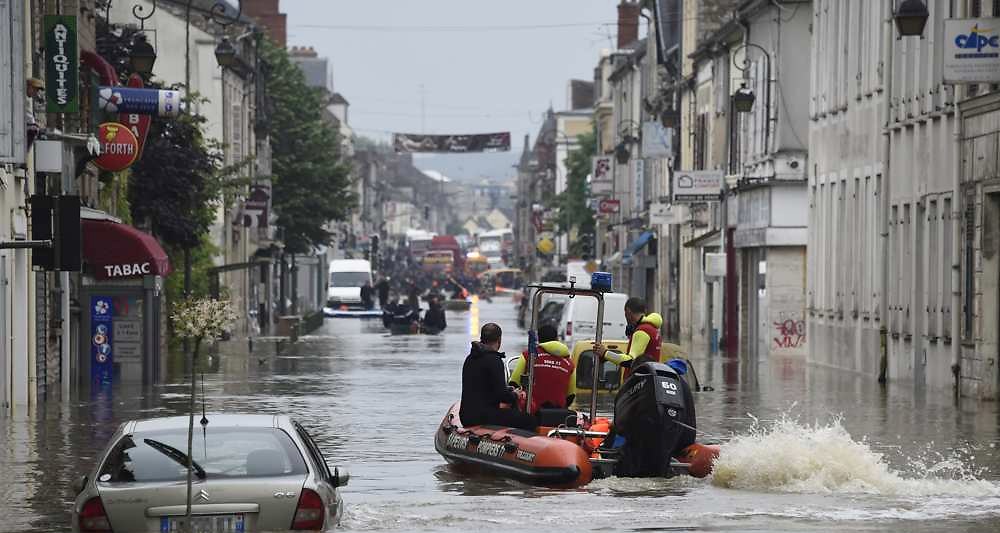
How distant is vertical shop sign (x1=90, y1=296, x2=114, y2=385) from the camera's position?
37.8 metres

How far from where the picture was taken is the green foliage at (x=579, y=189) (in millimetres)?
128750

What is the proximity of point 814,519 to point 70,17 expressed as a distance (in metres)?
18.8

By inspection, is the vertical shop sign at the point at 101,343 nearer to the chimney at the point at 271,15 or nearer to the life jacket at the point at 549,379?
the life jacket at the point at 549,379

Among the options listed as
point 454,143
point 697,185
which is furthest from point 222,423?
point 454,143

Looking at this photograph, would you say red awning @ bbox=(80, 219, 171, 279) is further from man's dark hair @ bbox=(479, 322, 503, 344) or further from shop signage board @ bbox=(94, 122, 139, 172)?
man's dark hair @ bbox=(479, 322, 503, 344)

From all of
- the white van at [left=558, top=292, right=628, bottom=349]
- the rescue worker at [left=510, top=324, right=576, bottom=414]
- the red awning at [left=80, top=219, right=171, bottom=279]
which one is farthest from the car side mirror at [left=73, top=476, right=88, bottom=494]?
the white van at [left=558, top=292, right=628, bottom=349]

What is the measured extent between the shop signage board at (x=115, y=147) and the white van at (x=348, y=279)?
224 feet

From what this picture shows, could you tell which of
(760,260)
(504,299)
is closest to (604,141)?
(504,299)

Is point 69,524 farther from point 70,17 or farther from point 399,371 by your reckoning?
point 399,371

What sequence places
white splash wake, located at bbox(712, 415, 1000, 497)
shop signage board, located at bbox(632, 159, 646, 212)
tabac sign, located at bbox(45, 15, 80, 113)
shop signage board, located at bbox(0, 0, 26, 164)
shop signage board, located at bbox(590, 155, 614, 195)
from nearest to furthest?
white splash wake, located at bbox(712, 415, 1000, 497) → shop signage board, located at bbox(0, 0, 26, 164) → tabac sign, located at bbox(45, 15, 80, 113) → shop signage board, located at bbox(632, 159, 646, 212) → shop signage board, located at bbox(590, 155, 614, 195)

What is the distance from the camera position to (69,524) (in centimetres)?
1712

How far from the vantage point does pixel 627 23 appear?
118938 millimetres

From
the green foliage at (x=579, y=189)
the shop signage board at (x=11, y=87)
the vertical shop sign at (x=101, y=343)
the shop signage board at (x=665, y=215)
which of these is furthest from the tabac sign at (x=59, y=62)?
the green foliage at (x=579, y=189)

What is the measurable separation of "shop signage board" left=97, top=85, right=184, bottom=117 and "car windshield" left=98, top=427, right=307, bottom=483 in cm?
2395
